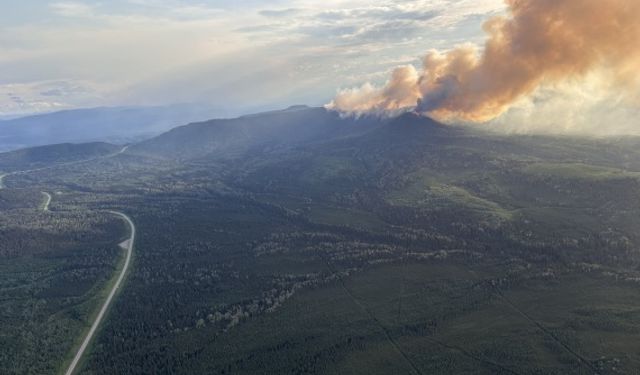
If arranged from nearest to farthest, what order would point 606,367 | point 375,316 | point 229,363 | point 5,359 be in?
point 606,367 < point 229,363 < point 5,359 < point 375,316

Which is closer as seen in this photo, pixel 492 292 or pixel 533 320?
pixel 533 320

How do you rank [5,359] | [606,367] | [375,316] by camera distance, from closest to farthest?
[606,367] → [5,359] → [375,316]

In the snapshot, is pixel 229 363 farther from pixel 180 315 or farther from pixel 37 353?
pixel 37 353

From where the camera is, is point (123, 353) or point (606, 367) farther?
point (123, 353)

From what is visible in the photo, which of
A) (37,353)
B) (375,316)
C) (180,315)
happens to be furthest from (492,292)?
(37,353)

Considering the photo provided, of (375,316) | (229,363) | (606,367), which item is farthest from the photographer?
(375,316)

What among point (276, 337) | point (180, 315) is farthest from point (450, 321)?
point (180, 315)

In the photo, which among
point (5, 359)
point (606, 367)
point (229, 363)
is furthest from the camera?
point (5, 359)

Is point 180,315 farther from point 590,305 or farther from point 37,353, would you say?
point 590,305
